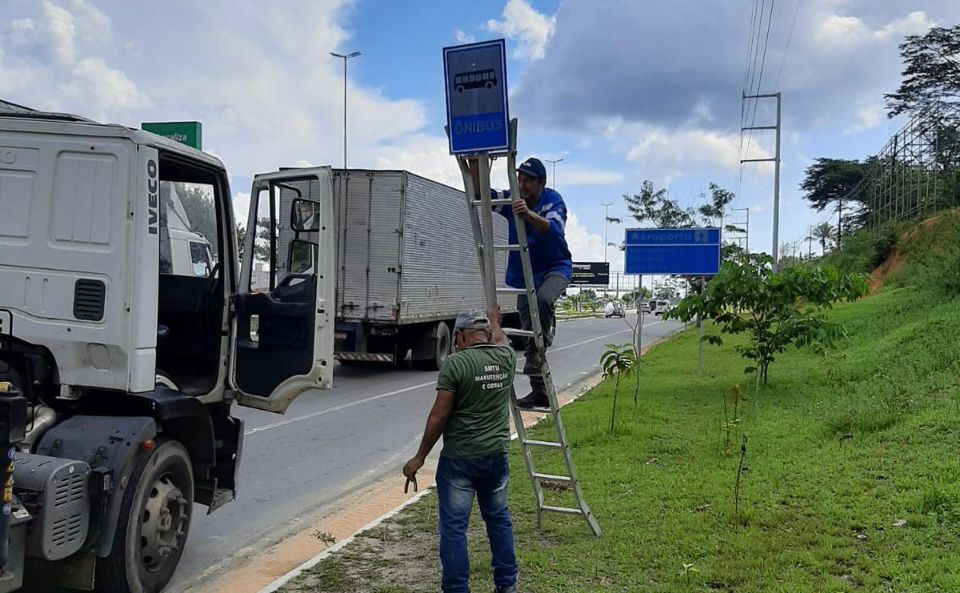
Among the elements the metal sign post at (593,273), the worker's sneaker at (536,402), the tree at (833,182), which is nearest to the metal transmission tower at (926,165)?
the tree at (833,182)

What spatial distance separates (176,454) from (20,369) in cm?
95

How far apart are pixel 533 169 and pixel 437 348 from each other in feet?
42.9

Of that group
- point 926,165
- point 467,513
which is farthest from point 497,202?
point 926,165

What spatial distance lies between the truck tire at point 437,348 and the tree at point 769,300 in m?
6.65

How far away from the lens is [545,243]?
5023mm

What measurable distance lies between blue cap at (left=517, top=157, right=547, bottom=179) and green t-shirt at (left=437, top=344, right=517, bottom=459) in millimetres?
1210

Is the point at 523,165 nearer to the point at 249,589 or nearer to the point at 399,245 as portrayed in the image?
the point at 249,589

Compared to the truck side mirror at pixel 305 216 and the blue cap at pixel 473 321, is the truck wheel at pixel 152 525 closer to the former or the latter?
the truck side mirror at pixel 305 216

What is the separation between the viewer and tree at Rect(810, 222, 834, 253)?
68.1m

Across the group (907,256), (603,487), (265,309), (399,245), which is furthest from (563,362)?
(907,256)

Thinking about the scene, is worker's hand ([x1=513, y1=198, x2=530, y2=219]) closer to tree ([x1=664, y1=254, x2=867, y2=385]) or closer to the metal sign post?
tree ([x1=664, y1=254, x2=867, y2=385])

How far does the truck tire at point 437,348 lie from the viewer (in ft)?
57.9

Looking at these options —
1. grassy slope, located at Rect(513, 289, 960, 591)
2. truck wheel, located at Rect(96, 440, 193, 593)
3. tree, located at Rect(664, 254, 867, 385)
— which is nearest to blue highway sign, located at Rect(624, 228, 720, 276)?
tree, located at Rect(664, 254, 867, 385)

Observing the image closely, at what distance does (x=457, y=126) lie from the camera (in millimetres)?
4461
